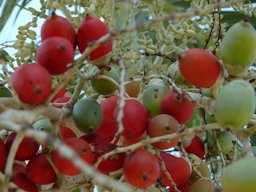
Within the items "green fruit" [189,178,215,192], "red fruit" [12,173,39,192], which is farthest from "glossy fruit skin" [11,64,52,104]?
"green fruit" [189,178,215,192]

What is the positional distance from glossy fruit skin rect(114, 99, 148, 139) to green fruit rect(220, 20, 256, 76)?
0.22 m

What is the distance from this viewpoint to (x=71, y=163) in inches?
45.6

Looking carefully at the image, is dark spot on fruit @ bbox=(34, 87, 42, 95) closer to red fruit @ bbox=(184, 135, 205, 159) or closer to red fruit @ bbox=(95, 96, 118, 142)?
red fruit @ bbox=(95, 96, 118, 142)

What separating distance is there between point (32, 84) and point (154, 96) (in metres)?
0.33

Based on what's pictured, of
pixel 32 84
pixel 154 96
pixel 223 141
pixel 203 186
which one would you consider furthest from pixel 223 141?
pixel 32 84

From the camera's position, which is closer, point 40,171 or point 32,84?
point 32,84

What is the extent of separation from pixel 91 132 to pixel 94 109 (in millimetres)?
56

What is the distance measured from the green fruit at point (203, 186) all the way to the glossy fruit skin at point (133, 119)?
0.26m

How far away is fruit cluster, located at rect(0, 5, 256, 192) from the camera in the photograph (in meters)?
1.13

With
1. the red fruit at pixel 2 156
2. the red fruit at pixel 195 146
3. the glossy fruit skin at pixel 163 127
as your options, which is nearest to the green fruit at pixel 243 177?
the glossy fruit skin at pixel 163 127

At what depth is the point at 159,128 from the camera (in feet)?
3.93

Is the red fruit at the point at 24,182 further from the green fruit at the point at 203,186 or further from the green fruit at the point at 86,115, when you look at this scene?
the green fruit at the point at 203,186

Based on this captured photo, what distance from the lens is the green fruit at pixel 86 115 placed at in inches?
50.8

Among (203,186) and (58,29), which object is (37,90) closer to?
(58,29)
